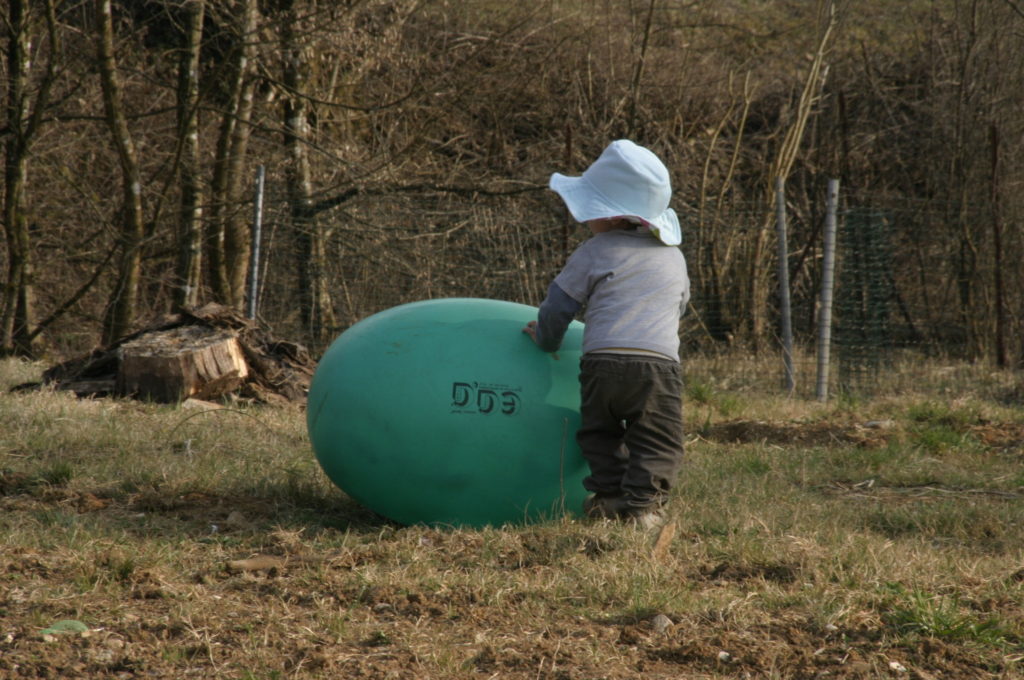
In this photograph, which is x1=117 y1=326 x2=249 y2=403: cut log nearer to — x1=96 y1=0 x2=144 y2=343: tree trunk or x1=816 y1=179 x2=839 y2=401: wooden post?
x1=96 y1=0 x2=144 y2=343: tree trunk

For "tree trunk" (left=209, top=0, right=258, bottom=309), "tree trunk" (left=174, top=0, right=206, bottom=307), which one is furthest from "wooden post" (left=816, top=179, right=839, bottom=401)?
"tree trunk" (left=174, top=0, right=206, bottom=307)

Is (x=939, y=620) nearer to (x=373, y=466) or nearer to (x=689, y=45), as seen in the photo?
(x=373, y=466)

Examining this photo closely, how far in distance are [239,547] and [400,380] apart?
0.86 m

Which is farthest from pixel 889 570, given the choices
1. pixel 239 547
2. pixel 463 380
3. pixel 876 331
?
pixel 876 331

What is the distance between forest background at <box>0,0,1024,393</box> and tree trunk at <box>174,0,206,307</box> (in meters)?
0.03

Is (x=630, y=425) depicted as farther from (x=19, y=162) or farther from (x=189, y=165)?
(x=19, y=162)

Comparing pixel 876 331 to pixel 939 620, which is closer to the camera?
pixel 939 620

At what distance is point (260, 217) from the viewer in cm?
981

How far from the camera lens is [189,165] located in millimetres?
10664

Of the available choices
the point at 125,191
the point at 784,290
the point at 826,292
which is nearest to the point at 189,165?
the point at 125,191

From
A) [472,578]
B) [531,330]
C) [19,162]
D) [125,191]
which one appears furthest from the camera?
[125,191]

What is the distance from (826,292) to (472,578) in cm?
609

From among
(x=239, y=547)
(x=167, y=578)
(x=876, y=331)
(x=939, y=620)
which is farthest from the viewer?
(x=876, y=331)

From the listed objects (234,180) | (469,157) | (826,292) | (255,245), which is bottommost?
(826,292)
